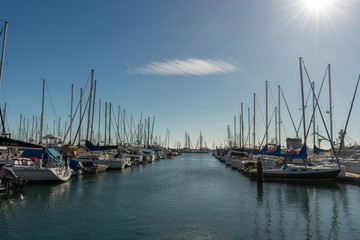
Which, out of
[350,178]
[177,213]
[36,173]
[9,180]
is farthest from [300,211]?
[36,173]

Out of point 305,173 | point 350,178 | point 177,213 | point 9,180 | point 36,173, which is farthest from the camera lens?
point 350,178

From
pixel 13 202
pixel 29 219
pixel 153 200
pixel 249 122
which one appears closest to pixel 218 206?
pixel 153 200

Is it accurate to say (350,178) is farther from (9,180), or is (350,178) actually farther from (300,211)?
(9,180)

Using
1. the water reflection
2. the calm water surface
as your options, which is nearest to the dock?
Answer: the water reflection

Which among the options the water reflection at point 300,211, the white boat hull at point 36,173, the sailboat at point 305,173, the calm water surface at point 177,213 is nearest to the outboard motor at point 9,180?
the calm water surface at point 177,213

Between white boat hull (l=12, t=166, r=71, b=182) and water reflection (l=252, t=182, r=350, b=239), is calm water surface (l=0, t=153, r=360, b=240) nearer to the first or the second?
water reflection (l=252, t=182, r=350, b=239)

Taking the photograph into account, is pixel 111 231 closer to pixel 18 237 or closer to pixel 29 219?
pixel 18 237

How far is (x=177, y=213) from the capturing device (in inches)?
775

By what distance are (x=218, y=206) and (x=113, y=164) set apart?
34.5 meters

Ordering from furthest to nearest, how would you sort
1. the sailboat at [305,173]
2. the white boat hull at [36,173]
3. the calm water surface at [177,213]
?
the sailboat at [305,173] → the white boat hull at [36,173] → the calm water surface at [177,213]

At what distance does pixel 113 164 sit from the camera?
52.2 meters

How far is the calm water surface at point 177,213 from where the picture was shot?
15.2 m

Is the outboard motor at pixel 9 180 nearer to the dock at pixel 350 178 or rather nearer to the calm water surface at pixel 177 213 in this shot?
the calm water surface at pixel 177 213

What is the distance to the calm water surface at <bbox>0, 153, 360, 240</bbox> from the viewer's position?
597 inches
